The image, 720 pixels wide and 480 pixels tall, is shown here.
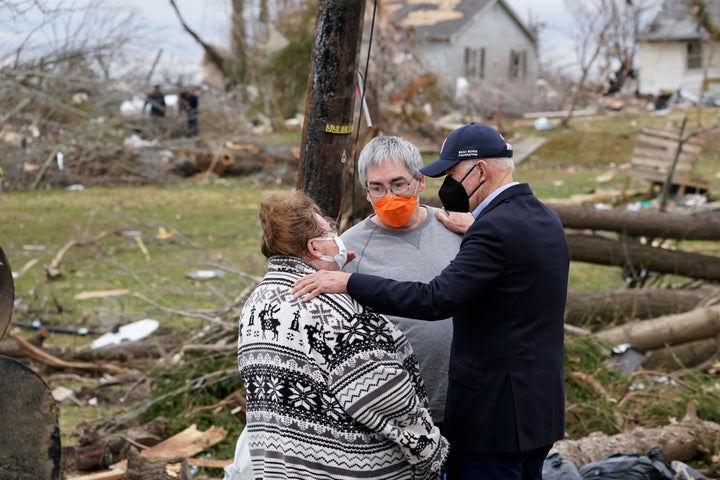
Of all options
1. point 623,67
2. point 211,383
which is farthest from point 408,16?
point 211,383

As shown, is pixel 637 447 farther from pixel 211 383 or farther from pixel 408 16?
pixel 408 16

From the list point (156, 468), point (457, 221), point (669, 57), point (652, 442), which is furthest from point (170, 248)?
point (669, 57)

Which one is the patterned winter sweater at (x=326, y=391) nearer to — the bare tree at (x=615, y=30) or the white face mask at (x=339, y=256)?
the white face mask at (x=339, y=256)

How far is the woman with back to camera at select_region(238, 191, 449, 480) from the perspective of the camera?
3162 millimetres

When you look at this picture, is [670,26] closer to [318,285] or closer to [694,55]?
[694,55]

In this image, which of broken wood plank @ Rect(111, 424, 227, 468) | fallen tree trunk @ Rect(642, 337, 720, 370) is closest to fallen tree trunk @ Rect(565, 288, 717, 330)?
fallen tree trunk @ Rect(642, 337, 720, 370)

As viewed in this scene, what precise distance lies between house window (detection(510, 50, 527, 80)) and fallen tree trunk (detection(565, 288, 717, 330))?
130 ft

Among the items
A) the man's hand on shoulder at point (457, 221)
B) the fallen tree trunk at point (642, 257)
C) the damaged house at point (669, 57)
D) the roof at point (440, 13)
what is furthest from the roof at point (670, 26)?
the man's hand on shoulder at point (457, 221)

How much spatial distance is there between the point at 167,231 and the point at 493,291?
1212cm

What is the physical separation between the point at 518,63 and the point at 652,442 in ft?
144

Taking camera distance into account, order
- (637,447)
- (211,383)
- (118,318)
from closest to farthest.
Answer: (637,447), (211,383), (118,318)

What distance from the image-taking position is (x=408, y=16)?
142 feet

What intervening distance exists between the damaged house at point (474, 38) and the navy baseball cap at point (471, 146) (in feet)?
128

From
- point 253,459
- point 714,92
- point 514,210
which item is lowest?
point 714,92
